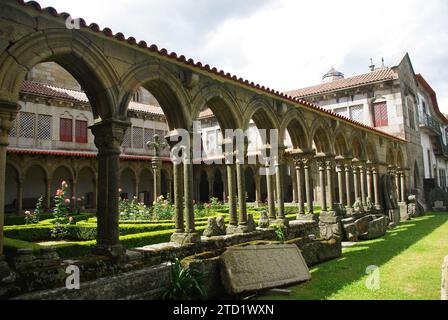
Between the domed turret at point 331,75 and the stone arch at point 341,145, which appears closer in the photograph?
the stone arch at point 341,145

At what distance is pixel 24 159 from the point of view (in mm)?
18078

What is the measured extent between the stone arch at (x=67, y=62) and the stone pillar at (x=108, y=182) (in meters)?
0.23

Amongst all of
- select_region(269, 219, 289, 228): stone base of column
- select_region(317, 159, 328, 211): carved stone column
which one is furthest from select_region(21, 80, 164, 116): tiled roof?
select_region(269, 219, 289, 228): stone base of column

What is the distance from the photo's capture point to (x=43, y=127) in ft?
72.3

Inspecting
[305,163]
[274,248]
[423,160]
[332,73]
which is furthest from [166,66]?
[332,73]

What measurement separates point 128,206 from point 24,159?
7.64 meters

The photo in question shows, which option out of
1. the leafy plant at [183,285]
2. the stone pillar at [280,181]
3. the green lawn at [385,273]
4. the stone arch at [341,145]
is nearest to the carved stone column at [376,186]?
the stone arch at [341,145]

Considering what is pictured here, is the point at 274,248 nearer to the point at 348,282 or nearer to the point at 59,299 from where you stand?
the point at 348,282

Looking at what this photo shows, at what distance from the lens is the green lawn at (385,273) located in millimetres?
5531

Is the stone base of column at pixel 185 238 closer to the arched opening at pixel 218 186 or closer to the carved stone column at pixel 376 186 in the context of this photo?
the carved stone column at pixel 376 186

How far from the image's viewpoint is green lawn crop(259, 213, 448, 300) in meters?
5.53

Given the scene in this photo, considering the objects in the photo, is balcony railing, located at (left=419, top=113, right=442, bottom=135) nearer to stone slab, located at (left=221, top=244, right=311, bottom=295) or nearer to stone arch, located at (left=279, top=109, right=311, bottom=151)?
stone arch, located at (left=279, top=109, right=311, bottom=151)

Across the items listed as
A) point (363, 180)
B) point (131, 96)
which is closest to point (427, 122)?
point (363, 180)

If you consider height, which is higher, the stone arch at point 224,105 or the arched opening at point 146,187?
the stone arch at point 224,105
